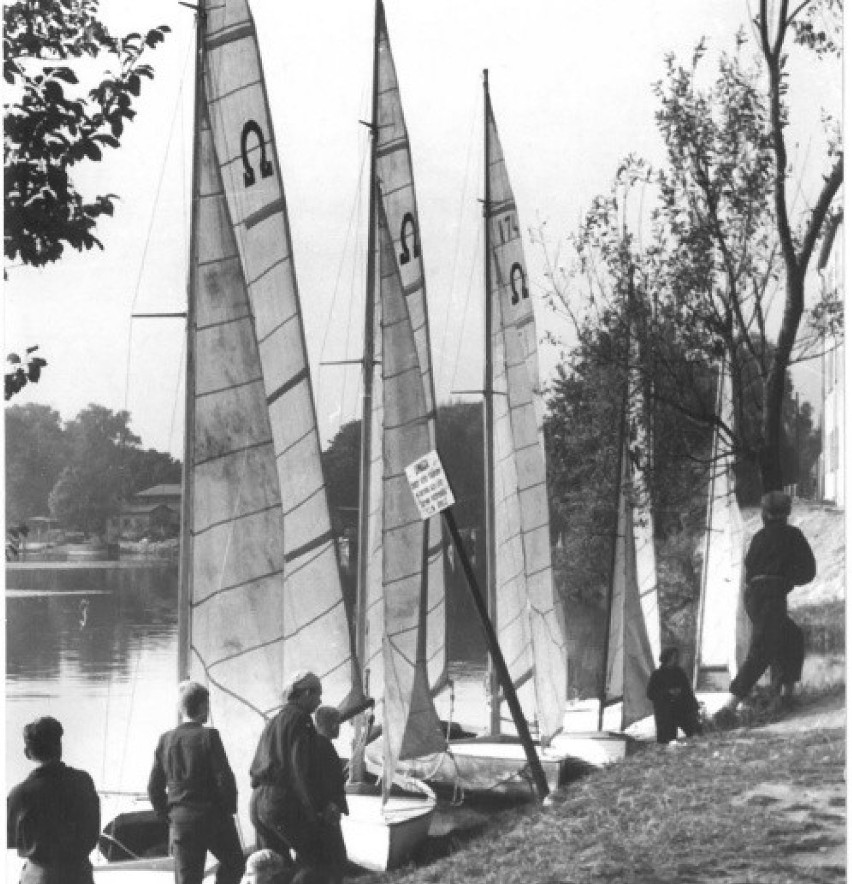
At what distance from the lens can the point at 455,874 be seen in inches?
250

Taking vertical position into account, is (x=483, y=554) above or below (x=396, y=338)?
below

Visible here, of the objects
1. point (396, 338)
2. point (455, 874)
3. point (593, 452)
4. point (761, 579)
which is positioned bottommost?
point (455, 874)

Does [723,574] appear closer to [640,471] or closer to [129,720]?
[640,471]

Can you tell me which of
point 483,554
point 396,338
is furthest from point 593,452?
point 483,554

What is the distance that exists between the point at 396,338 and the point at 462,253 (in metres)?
0.98

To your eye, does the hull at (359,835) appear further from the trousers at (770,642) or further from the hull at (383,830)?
the trousers at (770,642)

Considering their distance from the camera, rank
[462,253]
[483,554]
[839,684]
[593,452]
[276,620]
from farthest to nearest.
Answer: [483,554]
[462,253]
[593,452]
[276,620]
[839,684]

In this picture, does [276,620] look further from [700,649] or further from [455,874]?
[700,649]

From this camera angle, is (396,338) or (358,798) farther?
(396,338)

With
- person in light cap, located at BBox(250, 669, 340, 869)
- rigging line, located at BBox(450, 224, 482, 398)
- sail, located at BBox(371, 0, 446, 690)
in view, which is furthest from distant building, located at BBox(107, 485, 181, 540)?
rigging line, located at BBox(450, 224, 482, 398)

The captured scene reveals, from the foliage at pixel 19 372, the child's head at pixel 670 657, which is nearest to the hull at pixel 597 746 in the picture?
the child's head at pixel 670 657

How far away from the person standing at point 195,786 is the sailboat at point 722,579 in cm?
232

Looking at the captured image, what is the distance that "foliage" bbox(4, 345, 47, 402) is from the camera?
20.5 ft

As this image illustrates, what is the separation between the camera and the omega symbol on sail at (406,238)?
8.75 meters
